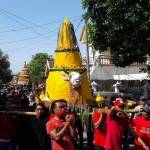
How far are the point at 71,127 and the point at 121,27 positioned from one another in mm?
8660

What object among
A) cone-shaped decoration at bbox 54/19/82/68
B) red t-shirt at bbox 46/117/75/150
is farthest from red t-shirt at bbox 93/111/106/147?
cone-shaped decoration at bbox 54/19/82/68

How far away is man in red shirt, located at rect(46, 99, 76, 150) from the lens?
668 centimetres

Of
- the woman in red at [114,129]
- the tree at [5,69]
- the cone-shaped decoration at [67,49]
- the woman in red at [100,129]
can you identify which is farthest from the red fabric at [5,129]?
the tree at [5,69]

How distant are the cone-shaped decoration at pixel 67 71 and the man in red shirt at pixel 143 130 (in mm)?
5178

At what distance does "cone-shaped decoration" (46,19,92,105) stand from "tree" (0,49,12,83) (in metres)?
33.8

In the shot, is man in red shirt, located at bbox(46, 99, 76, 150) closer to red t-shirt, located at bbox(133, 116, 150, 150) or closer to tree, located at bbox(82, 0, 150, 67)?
red t-shirt, located at bbox(133, 116, 150, 150)

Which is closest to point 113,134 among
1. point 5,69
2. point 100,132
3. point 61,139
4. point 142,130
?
point 100,132

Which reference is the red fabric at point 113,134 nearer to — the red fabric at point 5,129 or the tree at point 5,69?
the red fabric at point 5,129

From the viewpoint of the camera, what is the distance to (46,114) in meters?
10.2

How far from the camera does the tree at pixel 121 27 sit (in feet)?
48.3

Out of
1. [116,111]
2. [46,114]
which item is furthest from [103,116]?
[46,114]

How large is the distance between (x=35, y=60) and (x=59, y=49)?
85.2m

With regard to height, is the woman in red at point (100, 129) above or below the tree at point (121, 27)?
below

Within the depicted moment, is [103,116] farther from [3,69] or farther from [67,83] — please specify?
[3,69]
